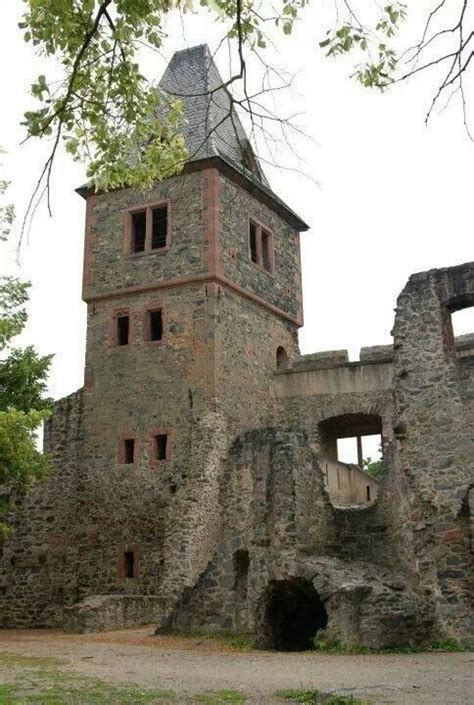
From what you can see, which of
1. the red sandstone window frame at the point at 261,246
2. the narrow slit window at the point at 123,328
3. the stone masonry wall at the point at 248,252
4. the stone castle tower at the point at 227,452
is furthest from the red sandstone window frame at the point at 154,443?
the red sandstone window frame at the point at 261,246

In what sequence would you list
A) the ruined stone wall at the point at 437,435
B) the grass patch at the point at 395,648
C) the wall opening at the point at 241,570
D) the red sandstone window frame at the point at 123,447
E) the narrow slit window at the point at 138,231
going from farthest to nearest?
the narrow slit window at the point at 138,231, the red sandstone window frame at the point at 123,447, the wall opening at the point at 241,570, the ruined stone wall at the point at 437,435, the grass patch at the point at 395,648

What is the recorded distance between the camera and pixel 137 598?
17.8 m

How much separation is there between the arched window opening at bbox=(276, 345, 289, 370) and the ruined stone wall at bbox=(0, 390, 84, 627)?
602 centimetres

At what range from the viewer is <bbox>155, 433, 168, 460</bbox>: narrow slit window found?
20.3 m

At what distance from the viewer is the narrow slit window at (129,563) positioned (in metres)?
19.6

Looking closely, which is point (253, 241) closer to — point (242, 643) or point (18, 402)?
point (18, 402)

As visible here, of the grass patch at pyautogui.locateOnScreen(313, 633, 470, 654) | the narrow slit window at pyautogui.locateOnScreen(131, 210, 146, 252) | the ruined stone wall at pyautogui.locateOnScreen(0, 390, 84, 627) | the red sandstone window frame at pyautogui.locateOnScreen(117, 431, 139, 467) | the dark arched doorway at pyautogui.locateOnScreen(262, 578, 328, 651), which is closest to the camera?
the grass patch at pyautogui.locateOnScreen(313, 633, 470, 654)

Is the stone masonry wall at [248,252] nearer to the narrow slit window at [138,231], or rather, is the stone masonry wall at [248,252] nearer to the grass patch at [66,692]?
the narrow slit window at [138,231]

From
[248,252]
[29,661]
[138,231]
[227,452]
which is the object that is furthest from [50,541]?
[29,661]

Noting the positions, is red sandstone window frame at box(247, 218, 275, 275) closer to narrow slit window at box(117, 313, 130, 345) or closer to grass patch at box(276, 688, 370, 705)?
narrow slit window at box(117, 313, 130, 345)

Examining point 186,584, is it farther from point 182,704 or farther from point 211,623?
point 182,704

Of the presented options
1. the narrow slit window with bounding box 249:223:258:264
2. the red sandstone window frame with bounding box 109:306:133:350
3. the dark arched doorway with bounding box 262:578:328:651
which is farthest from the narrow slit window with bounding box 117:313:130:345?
the dark arched doorway with bounding box 262:578:328:651

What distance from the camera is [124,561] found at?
19.7 meters

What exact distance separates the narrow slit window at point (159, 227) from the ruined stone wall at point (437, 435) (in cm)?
1006
